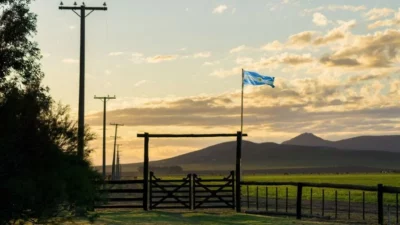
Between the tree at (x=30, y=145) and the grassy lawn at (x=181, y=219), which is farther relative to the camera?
the grassy lawn at (x=181, y=219)

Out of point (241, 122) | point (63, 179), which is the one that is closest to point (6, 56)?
point (63, 179)

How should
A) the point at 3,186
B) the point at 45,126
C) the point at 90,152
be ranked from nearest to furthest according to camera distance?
the point at 3,186 < the point at 45,126 < the point at 90,152

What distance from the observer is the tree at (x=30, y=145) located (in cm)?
2081

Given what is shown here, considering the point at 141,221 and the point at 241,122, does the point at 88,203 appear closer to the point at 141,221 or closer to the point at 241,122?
the point at 141,221

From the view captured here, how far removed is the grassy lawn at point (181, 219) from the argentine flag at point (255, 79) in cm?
938

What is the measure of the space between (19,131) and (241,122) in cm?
1871

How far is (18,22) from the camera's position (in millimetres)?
23688

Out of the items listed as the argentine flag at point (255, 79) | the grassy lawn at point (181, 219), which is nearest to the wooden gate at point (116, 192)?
the grassy lawn at point (181, 219)

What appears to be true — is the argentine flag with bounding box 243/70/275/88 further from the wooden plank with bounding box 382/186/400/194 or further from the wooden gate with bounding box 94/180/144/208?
the wooden plank with bounding box 382/186/400/194

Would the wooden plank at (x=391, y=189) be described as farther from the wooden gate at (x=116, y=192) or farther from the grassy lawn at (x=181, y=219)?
the wooden gate at (x=116, y=192)

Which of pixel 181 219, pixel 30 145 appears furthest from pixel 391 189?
pixel 30 145

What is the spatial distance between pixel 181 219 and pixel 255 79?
13146mm

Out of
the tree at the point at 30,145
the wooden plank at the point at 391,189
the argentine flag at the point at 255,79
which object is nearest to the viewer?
the tree at the point at 30,145

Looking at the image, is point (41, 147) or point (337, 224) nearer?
point (41, 147)
